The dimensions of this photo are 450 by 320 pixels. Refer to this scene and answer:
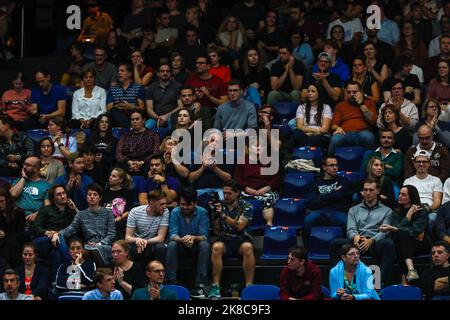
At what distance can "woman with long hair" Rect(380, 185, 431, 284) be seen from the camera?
44.9 feet

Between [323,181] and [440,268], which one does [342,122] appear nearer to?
[323,181]

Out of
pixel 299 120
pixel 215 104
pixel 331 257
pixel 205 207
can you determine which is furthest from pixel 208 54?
pixel 331 257

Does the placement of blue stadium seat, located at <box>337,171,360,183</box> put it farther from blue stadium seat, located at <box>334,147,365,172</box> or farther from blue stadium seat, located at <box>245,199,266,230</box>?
blue stadium seat, located at <box>245,199,266,230</box>

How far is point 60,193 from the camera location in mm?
14719

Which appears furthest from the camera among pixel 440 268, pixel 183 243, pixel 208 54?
pixel 208 54

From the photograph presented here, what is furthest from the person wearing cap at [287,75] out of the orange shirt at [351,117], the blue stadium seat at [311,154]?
the blue stadium seat at [311,154]

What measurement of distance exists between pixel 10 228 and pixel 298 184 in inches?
130

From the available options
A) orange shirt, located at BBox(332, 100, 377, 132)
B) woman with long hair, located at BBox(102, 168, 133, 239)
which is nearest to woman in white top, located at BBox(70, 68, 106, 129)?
woman with long hair, located at BBox(102, 168, 133, 239)

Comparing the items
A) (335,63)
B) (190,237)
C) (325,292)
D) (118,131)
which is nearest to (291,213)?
(190,237)

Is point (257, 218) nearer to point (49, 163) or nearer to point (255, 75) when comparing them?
point (49, 163)

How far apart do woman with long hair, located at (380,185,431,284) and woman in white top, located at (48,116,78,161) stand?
4326mm

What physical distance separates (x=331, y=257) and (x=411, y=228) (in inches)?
35.4

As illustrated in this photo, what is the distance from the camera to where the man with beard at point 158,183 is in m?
14.9

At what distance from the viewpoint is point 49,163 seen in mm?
15695
